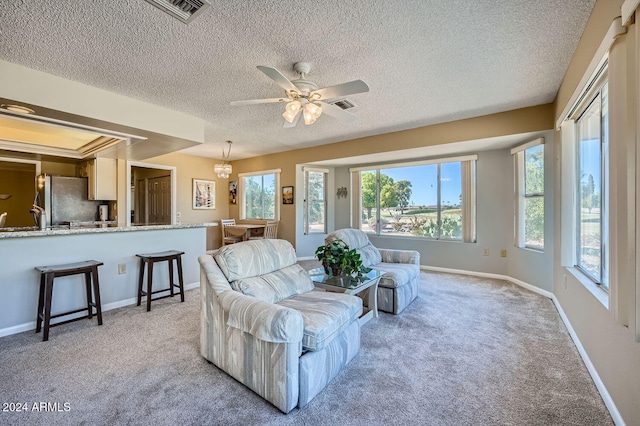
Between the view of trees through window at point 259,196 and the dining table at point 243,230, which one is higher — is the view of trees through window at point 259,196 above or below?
above

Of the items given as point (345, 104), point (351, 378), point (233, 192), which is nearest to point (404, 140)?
point (345, 104)

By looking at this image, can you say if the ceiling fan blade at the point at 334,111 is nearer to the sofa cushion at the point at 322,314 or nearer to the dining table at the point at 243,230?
the sofa cushion at the point at 322,314

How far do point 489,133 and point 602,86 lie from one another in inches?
74.4

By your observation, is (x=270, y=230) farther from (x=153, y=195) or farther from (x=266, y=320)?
(x=266, y=320)

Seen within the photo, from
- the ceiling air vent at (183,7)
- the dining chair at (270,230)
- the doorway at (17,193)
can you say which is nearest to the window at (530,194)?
the ceiling air vent at (183,7)

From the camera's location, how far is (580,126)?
2.78 m

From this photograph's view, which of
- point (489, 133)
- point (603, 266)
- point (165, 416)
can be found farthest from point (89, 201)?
point (603, 266)

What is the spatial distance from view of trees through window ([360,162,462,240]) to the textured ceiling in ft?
6.38

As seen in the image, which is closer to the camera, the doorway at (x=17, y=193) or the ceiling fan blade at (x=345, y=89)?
the ceiling fan blade at (x=345, y=89)

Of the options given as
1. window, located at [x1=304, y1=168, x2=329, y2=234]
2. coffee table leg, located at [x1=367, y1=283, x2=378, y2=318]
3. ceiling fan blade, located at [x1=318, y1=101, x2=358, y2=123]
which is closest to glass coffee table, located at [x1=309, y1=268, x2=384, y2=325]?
coffee table leg, located at [x1=367, y1=283, x2=378, y2=318]

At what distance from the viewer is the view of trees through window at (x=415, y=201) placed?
5121 mm

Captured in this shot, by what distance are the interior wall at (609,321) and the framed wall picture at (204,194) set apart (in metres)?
6.94

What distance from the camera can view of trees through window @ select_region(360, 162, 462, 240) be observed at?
5121mm

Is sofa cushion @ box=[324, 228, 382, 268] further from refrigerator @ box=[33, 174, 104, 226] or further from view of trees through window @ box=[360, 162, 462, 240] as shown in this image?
refrigerator @ box=[33, 174, 104, 226]
